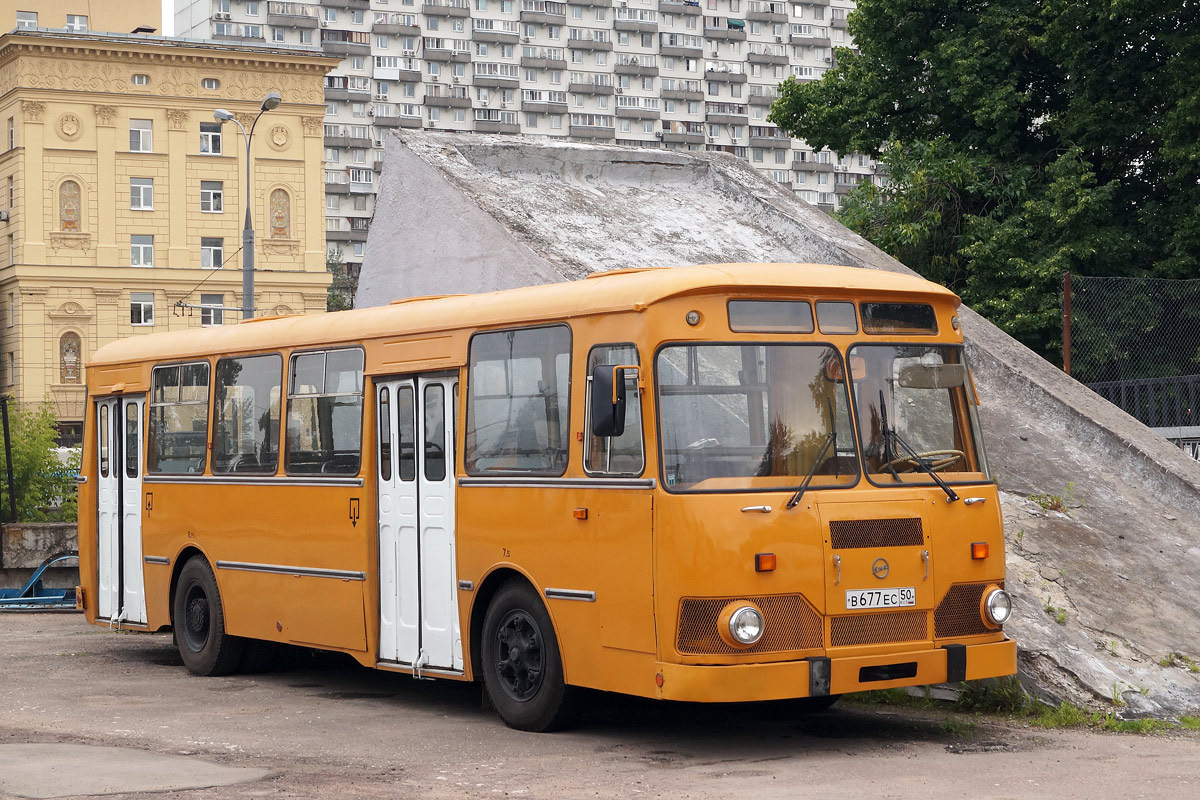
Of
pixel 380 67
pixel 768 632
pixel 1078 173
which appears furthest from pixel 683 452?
pixel 380 67

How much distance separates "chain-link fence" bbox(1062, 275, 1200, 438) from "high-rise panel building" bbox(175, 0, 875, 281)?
3622 inches

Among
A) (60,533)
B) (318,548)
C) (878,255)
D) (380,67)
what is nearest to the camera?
(318,548)

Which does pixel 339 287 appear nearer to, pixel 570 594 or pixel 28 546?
pixel 28 546

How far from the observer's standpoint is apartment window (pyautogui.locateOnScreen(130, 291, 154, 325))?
69.6 metres

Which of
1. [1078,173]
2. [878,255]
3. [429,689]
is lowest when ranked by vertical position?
[429,689]

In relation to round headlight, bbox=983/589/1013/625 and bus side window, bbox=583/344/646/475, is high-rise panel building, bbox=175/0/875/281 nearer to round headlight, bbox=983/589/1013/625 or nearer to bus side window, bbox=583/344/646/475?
bus side window, bbox=583/344/646/475

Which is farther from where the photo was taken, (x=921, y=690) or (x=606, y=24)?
(x=606, y=24)

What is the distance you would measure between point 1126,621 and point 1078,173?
15.3m

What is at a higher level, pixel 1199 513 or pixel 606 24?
pixel 606 24

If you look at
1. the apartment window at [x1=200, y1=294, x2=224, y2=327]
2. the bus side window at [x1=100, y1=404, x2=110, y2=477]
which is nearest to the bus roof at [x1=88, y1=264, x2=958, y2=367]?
the bus side window at [x1=100, y1=404, x2=110, y2=477]

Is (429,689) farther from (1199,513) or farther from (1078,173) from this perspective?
(1078,173)

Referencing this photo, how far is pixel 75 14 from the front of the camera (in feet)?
255

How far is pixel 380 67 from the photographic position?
378 feet

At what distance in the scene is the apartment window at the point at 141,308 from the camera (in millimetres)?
69562
